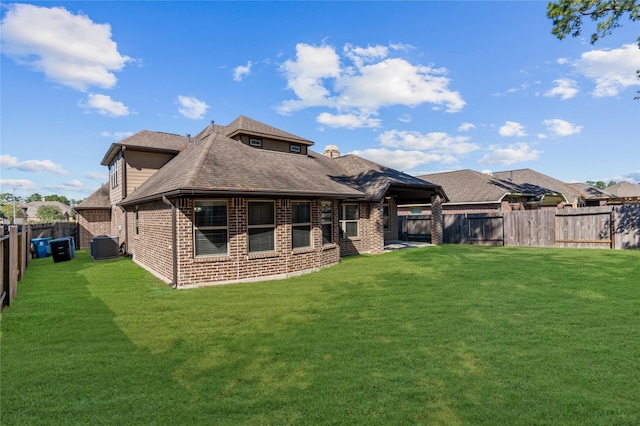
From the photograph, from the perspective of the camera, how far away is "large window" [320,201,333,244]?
11750 millimetres

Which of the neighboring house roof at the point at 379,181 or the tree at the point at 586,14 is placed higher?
the tree at the point at 586,14

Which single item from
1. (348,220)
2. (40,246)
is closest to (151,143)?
(40,246)

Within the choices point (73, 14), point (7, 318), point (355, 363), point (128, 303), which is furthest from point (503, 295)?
point (73, 14)

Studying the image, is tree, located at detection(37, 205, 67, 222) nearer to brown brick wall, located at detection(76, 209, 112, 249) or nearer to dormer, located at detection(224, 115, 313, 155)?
brown brick wall, located at detection(76, 209, 112, 249)

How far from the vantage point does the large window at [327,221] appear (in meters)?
11.8

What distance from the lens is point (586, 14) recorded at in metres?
13.1

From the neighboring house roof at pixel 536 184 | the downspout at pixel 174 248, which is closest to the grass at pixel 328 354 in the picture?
the downspout at pixel 174 248

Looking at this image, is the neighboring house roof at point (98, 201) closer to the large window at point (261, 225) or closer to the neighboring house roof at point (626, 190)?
the large window at point (261, 225)

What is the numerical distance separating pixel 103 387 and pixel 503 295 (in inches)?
289

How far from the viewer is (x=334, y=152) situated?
2397cm

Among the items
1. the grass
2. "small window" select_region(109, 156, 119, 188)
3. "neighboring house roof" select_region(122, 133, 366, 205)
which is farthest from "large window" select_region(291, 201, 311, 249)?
"small window" select_region(109, 156, 119, 188)

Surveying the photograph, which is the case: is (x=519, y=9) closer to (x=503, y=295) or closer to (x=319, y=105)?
(x=503, y=295)

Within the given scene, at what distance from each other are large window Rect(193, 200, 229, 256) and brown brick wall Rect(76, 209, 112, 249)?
16.5 m

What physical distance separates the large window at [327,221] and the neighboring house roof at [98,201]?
1658cm
